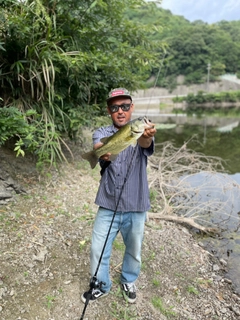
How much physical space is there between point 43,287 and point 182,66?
246ft

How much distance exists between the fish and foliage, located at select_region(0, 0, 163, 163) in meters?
1.65

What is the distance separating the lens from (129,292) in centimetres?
326

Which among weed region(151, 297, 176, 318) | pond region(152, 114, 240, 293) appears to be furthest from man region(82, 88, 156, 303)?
pond region(152, 114, 240, 293)

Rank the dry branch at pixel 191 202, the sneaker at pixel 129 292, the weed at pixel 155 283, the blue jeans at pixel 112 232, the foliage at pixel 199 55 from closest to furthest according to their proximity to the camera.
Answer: the blue jeans at pixel 112 232, the sneaker at pixel 129 292, the weed at pixel 155 283, the dry branch at pixel 191 202, the foliage at pixel 199 55

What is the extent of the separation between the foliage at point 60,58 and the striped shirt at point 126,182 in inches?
65.1

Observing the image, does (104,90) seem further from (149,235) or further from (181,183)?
(149,235)

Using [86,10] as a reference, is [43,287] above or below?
below

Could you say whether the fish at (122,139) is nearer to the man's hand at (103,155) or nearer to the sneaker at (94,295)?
the man's hand at (103,155)

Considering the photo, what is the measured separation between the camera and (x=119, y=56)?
21.0 feet

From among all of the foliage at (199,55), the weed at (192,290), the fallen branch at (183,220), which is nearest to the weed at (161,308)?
the weed at (192,290)

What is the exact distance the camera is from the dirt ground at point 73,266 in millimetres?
3074

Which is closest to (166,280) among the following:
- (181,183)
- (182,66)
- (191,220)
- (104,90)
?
(191,220)

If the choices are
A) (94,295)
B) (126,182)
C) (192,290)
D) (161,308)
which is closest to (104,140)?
(126,182)

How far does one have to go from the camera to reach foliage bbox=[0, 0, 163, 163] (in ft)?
15.7
